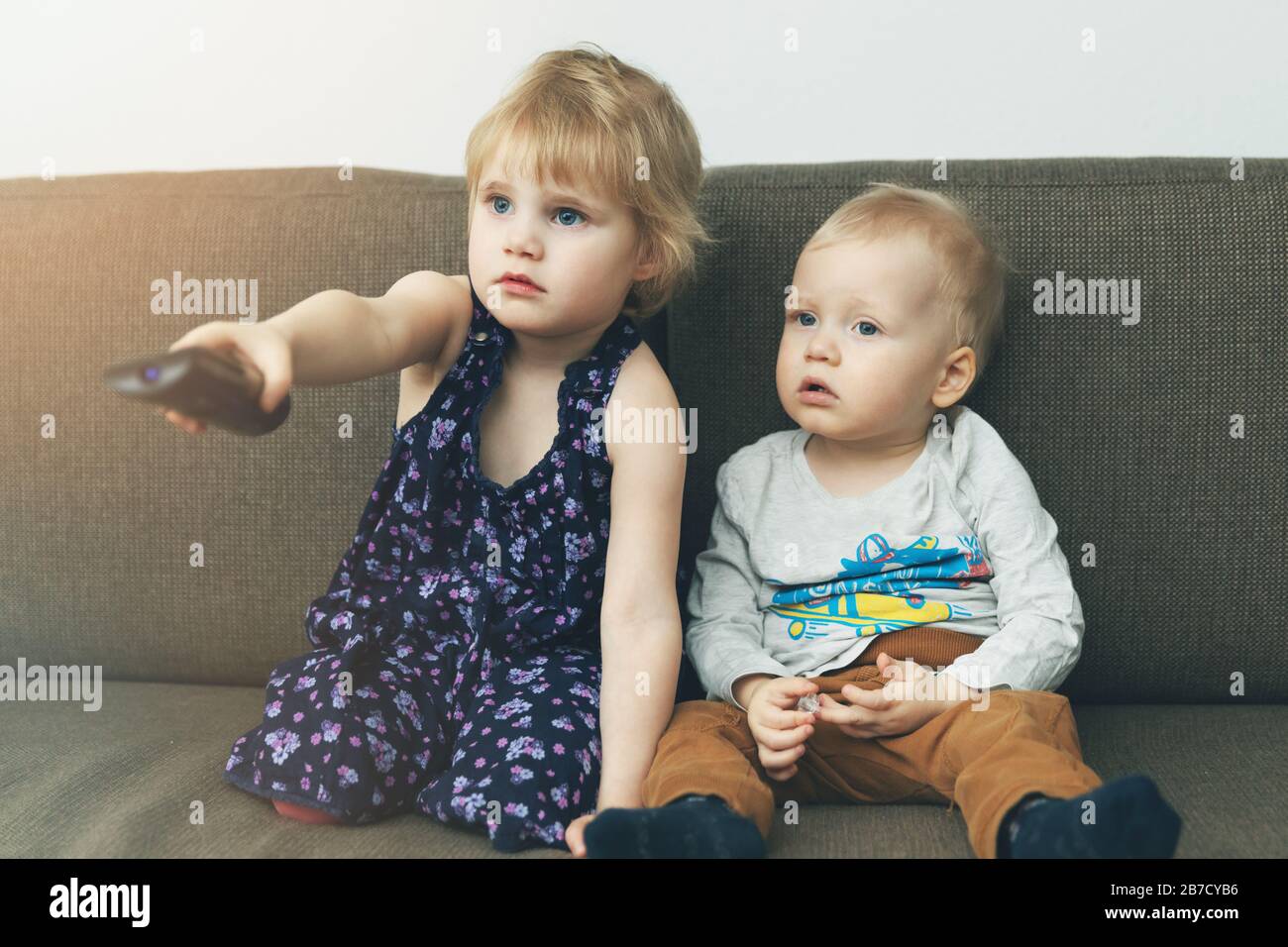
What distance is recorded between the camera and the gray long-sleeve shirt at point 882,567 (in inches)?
45.8

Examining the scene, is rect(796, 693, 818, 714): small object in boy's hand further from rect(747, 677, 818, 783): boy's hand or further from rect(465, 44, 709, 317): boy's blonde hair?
rect(465, 44, 709, 317): boy's blonde hair

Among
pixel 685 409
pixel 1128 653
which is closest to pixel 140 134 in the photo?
pixel 685 409

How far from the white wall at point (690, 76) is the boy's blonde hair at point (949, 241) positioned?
431 mm

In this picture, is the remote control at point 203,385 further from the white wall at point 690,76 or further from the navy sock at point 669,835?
the white wall at point 690,76

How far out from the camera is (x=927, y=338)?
1213 millimetres

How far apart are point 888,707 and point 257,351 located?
2.02 feet

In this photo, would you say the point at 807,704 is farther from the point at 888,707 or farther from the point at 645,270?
the point at 645,270

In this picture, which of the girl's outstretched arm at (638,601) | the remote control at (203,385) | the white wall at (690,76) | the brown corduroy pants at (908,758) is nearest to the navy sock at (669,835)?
the brown corduroy pants at (908,758)

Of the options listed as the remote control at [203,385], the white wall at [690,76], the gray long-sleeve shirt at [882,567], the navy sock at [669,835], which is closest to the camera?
the remote control at [203,385]

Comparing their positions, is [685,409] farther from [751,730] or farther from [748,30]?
[748,30]

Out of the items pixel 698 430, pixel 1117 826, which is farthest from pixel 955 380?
pixel 1117 826

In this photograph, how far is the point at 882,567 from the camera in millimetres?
1213

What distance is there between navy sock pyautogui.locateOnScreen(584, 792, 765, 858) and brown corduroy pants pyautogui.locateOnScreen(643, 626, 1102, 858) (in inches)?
2.2
